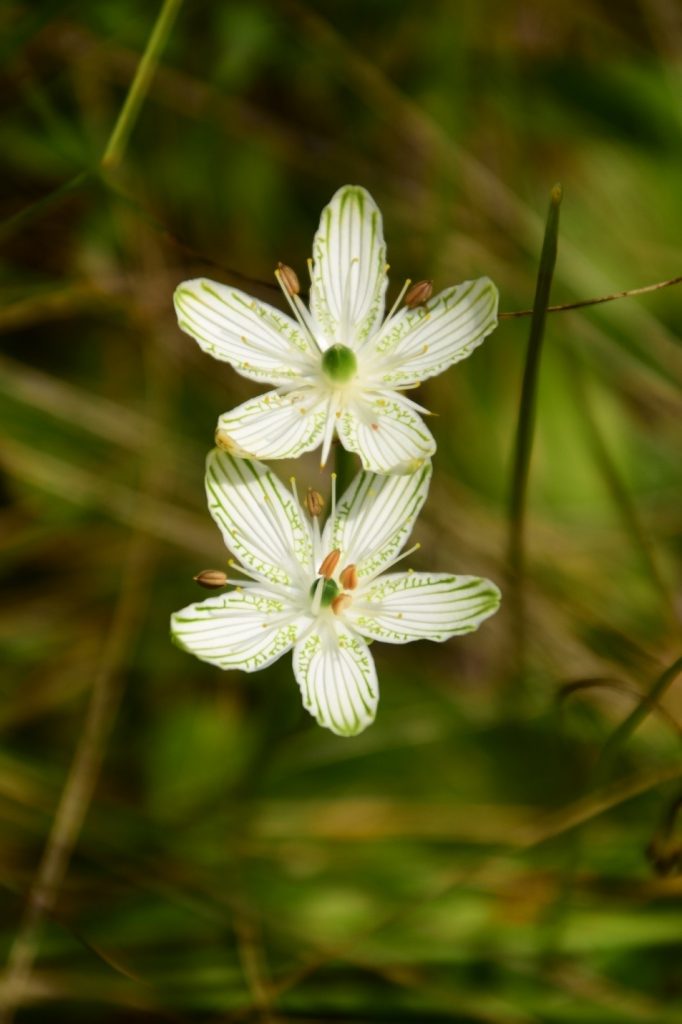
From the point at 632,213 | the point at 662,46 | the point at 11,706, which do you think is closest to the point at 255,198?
the point at 632,213

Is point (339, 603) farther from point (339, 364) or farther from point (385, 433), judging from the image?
point (339, 364)

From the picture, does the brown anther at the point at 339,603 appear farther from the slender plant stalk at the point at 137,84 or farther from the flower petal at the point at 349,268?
the slender plant stalk at the point at 137,84

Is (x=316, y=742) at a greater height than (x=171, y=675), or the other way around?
(x=171, y=675)

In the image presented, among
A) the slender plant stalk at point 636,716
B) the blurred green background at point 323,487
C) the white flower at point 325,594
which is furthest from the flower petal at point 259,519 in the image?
the slender plant stalk at point 636,716

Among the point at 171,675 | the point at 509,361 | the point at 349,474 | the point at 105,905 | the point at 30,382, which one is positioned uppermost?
the point at 509,361

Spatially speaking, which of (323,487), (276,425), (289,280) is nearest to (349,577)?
(276,425)

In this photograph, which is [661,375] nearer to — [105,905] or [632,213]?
[632,213]
